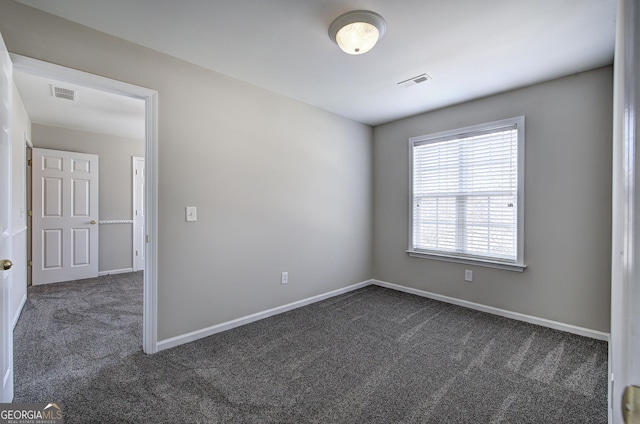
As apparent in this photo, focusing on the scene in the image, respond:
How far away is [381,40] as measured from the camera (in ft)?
7.34

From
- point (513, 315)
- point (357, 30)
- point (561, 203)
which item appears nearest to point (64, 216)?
point (357, 30)

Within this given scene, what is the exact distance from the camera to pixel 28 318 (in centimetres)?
309

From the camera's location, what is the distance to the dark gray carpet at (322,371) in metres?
1.74

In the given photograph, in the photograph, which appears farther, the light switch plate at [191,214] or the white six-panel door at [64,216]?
the white six-panel door at [64,216]

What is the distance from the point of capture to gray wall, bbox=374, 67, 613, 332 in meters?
2.62

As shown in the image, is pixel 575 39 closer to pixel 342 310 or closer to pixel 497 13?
pixel 497 13

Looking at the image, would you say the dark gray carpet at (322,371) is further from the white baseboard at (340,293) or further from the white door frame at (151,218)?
the white door frame at (151,218)

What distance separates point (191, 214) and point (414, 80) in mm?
2531

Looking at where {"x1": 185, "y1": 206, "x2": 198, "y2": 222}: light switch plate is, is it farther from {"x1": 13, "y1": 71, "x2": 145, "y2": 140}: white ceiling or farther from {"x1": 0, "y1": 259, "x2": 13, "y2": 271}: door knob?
{"x1": 13, "y1": 71, "x2": 145, "y2": 140}: white ceiling
